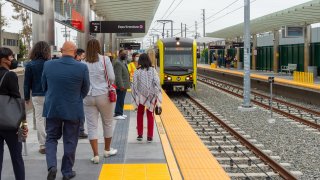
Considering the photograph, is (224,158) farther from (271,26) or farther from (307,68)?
(271,26)

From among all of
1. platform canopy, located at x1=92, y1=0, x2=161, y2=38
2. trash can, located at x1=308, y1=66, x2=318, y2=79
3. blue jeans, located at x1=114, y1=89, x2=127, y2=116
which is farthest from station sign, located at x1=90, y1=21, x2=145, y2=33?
trash can, located at x1=308, y1=66, x2=318, y2=79

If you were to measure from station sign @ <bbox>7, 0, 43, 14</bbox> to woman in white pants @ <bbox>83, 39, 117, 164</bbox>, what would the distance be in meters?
4.27

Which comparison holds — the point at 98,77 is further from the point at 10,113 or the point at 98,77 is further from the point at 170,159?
the point at 10,113

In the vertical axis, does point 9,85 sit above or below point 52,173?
above

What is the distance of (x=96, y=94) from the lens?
666 cm

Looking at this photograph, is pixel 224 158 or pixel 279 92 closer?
pixel 224 158

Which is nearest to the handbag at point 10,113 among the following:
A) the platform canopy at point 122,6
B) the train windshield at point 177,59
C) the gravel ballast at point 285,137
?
the gravel ballast at point 285,137

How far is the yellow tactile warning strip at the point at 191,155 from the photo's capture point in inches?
257

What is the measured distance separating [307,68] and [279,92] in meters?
8.50

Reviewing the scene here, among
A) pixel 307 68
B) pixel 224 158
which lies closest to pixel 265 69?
pixel 307 68

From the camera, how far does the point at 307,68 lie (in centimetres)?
3183

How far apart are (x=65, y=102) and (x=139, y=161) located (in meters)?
1.84

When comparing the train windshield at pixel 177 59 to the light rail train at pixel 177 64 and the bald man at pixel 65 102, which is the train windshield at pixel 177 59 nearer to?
the light rail train at pixel 177 64

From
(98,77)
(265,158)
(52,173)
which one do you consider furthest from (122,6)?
(52,173)
